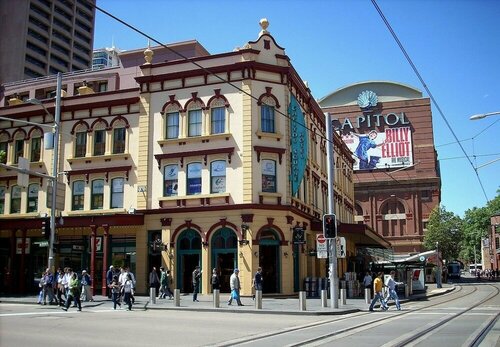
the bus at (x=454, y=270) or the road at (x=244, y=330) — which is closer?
the road at (x=244, y=330)

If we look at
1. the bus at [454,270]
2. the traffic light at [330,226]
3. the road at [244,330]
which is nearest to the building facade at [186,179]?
the traffic light at [330,226]

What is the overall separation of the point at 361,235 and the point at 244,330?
85.0ft

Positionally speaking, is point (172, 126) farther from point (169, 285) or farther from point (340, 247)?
point (340, 247)

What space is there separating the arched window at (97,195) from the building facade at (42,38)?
202 feet

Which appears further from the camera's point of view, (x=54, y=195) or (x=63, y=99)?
(x=63, y=99)

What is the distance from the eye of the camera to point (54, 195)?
26391 mm

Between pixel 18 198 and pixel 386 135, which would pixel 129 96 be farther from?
pixel 386 135

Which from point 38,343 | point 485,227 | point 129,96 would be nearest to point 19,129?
point 129,96

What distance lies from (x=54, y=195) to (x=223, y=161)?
30.6ft

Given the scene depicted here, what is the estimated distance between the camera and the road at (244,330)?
1249cm

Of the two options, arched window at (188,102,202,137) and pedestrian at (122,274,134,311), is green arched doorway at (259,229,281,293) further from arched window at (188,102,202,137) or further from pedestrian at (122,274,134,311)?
pedestrian at (122,274,134,311)

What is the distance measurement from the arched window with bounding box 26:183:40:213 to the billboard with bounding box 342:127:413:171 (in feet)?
171

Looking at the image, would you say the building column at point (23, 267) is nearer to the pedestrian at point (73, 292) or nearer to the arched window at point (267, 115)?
the pedestrian at point (73, 292)

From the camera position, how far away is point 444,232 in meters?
68.6
